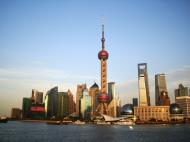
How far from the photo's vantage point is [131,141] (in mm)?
86375

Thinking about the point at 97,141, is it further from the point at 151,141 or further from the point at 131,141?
the point at 151,141

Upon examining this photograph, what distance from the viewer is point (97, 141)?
83312 millimetres

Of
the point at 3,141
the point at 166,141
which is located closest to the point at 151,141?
the point at 166,141

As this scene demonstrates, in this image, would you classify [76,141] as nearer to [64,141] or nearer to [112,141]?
[64,141]

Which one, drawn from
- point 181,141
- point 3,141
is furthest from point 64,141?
point 181,141

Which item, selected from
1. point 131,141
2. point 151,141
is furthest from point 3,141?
point 151,141

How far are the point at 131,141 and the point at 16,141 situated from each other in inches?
1455

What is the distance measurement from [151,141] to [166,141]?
16.6 feet

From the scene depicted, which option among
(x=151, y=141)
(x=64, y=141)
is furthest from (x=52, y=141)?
(x=151, y=141)

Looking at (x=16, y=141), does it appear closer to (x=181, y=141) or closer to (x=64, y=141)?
(x=64, y=141)

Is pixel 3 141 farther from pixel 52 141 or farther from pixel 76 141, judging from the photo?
pixel 76 141

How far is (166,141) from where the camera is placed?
85.2 meters

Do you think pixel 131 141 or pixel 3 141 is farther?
pixel 131 141

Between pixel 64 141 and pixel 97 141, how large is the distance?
10.6 metres
